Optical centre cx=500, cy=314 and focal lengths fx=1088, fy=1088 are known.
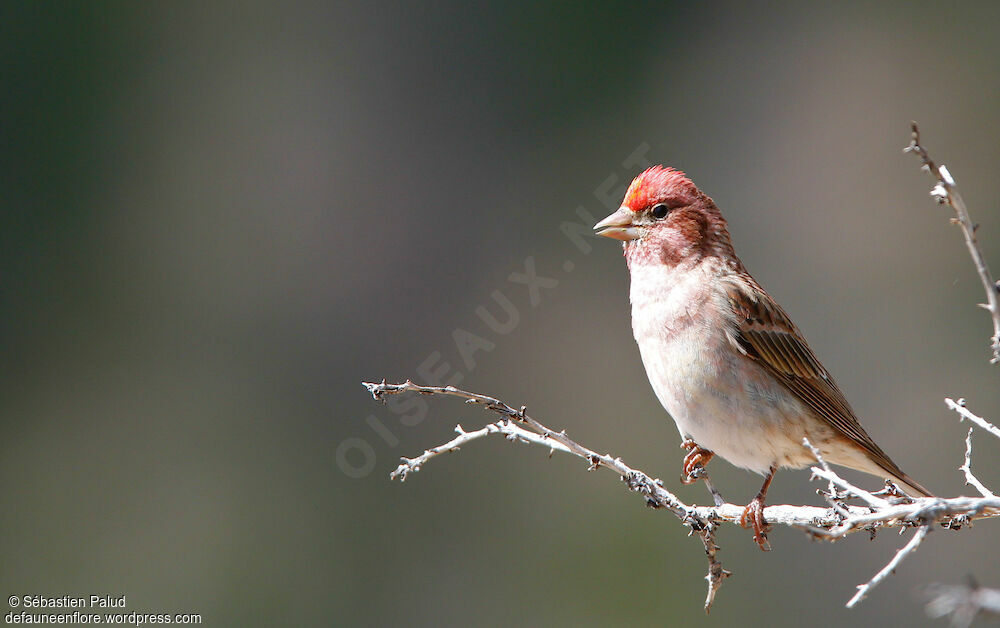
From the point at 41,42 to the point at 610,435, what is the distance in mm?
7113

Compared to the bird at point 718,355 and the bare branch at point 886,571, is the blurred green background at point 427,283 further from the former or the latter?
the bare branch at point 886,571

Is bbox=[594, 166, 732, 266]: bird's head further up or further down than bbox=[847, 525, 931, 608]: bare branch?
further up

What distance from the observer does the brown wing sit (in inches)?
182

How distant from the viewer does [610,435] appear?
9.87 m

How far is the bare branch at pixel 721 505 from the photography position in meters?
2.91

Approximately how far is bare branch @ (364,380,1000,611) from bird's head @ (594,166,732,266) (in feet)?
4.19

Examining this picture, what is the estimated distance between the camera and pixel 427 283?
423 inches

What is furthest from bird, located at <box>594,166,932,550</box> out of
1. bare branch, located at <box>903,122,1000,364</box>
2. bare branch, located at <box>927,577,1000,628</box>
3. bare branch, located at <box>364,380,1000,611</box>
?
bare branch, located at <box>927,577,1000,628</box>

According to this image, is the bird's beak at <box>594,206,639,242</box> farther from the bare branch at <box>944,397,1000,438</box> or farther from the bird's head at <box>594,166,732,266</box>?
the bare branch at <box>944,397,1000,438</box>

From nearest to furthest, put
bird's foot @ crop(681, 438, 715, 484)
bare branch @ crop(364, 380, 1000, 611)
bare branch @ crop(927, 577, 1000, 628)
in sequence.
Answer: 1. bare branch @ crop(927, 577, 1000, 628)
2. bare branch @ crop(364, 380, 1000, 611)
3. bird's foot @ crop(681, 438, 715, 484)

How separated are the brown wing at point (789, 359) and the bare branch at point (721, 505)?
0.76 m

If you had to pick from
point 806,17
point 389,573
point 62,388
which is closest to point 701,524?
point 389,573

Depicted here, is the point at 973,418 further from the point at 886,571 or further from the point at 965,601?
the point at 965,601

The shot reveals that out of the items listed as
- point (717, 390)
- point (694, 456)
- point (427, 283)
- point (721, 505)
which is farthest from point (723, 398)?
point (427, 283)
